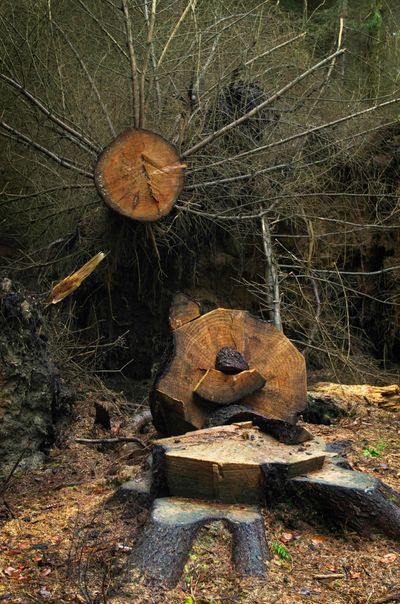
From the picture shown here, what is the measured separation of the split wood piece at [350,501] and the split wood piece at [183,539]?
1.01 feet

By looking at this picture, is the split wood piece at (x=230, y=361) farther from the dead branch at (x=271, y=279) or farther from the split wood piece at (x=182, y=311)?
the dead branch at (x=271, y=279)

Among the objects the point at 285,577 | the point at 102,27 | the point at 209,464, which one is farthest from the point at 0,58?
the point at 285,577

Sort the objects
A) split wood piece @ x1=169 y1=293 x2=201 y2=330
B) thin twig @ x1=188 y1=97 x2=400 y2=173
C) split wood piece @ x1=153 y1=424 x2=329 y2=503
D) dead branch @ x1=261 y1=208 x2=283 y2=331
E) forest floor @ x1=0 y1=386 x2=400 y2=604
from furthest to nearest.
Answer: dead branch @ x1=261 y1=208 x2=283 y2=331 < thin twig @ x1=188 y1=97 x2=400 y2=173 < split wood piece @ x1=169 y1=293 x2=201 y2=330 < split wood piece @ x1=153 y1=424 x2=329 y2=503 < forest floor @ x1=0 y1=386 x2=400 y2=604

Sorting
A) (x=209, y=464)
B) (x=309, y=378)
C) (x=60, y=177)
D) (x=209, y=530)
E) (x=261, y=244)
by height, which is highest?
(x=60, y=177)

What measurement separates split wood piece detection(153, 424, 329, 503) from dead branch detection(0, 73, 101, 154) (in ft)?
12.4

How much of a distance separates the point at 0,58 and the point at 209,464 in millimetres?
4750

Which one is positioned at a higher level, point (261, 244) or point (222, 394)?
point (261, 244)

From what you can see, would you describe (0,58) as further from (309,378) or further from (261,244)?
(309,378)

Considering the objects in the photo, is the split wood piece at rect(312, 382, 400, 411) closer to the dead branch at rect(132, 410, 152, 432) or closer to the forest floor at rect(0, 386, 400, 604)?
the dead branch at rect(132, 410, 152, 432)

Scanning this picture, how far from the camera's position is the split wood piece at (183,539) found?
9.39 feet

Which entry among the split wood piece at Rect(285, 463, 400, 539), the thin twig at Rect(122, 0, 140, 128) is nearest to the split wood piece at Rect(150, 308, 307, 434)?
the split wood piece at Rect(285, 463, 400, 539)

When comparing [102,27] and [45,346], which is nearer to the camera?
[45,346]

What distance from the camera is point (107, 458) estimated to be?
4.74m

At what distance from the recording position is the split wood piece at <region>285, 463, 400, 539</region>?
10.7ft
